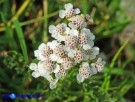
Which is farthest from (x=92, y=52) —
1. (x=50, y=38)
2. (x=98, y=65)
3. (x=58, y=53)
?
(x=50, y=38)

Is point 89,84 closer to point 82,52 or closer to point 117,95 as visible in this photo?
point 82,52

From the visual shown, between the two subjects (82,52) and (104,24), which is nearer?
(82,52)

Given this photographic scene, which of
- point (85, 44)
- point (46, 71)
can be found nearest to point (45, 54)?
point (46, 71)

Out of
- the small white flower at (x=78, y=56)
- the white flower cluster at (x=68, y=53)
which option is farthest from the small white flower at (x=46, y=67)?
the small white flower at (x=78, y=56)

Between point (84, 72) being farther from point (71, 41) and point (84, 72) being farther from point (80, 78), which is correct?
point (71, 41)

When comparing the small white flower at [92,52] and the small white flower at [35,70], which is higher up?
the small white flower at [35,70]

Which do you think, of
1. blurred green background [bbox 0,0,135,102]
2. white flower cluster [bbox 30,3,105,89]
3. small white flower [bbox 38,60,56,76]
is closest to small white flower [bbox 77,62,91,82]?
white flower cluster [bbox 30,3,105,89]

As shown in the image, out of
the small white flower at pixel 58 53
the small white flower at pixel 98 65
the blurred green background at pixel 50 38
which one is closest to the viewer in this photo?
the small white flower at pixel 58 53

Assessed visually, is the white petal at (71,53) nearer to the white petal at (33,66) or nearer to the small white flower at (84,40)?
the small white flower at (84,40)
